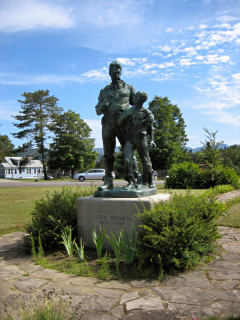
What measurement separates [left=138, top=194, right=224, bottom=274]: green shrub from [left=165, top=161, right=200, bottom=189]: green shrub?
1123cm

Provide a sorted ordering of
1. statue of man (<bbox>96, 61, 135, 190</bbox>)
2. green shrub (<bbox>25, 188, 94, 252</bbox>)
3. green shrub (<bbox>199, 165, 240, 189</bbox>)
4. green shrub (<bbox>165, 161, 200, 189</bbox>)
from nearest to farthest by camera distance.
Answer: green shrub (<bbox>25, 188, 94, 252</bbox>) → statue of man (<bbox>96, 61, 135, 190</bbox>) → green shrub (<bbox>199, 165, 240, 189</bbox>) → green shrub (<bbox>165, 161, 200, 189</bbox>)

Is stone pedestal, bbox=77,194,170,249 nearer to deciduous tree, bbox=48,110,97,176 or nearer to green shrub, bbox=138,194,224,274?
green shrub, bbox=138,194,224,274

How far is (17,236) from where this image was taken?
19.8 ft

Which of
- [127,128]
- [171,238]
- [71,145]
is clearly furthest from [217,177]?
[71,145]

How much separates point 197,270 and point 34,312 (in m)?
2.44

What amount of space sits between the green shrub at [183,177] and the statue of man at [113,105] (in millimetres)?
10501

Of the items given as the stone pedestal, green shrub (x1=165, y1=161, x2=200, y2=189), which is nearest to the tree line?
green shrub (x1=165, y1=161, x2=200, y2=189)

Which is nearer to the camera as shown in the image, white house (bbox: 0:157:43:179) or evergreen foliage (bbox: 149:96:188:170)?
evergreen foliage (bbox: 149:96:188:170)

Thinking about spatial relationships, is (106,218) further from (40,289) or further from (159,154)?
(159,154)

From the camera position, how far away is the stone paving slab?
2734 millimetres

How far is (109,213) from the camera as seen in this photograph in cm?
466

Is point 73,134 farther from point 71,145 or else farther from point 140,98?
point 140,98

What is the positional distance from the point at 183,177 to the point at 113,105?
11163 mm

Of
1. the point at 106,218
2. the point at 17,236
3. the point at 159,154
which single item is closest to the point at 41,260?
the point at 106,218
